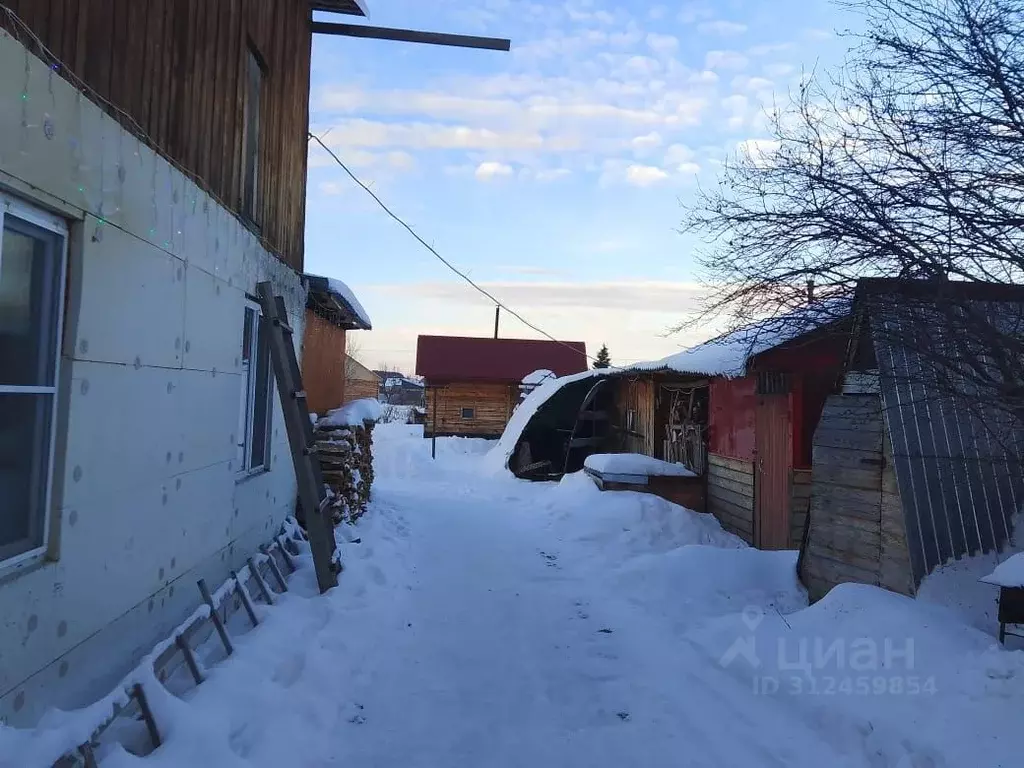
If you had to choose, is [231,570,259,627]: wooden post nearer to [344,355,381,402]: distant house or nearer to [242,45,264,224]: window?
[242,45,264,224]: window

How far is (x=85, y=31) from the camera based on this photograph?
3293 mm

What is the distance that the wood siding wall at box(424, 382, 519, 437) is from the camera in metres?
27.9

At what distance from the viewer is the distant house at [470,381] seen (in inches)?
1088

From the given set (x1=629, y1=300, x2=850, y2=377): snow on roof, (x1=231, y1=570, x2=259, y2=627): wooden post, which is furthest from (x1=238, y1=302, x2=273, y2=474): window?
(x1=629, y1=300, x2=850, y2=377): snow on roof

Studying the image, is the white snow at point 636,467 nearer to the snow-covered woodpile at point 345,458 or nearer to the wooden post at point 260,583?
the snow-covered woodpile at point 345,458

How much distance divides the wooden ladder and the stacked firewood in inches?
80.0

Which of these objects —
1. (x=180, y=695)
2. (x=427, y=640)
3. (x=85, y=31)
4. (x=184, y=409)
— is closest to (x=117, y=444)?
(x=184, y=409)

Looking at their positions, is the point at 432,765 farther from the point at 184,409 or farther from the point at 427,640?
the point at 184,409

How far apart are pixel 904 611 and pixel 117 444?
5.01 m

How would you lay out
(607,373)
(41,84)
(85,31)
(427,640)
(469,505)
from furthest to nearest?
(607,373), (469,505), (427,640), (85,31), (41,84)

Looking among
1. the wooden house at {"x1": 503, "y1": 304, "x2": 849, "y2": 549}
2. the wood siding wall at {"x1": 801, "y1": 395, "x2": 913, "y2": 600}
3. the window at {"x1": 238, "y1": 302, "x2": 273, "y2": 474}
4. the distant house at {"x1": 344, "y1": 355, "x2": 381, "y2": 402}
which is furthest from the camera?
the distant house at {"x1": 344, "y1": 355, "x2": 381, "y2": 402}

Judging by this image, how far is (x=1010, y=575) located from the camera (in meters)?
4.07

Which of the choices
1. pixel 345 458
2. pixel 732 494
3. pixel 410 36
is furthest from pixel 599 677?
pixel 410 36

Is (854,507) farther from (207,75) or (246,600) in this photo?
(207,75)
